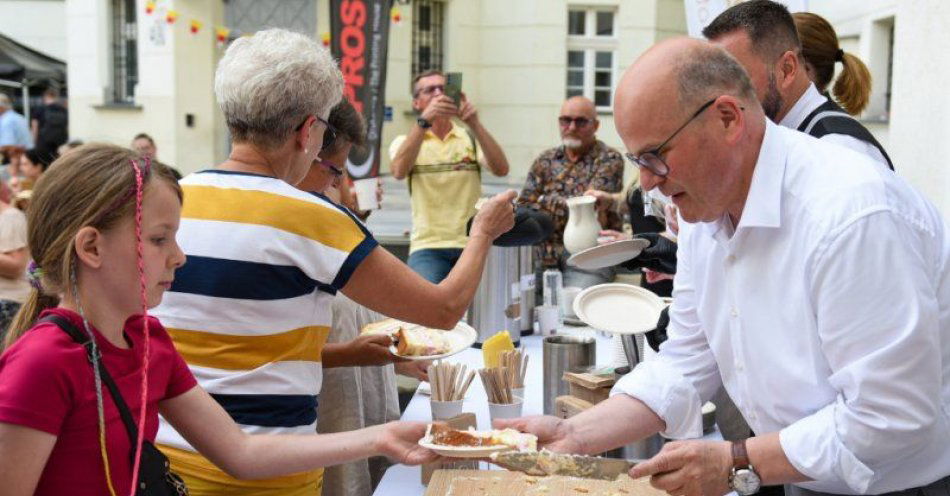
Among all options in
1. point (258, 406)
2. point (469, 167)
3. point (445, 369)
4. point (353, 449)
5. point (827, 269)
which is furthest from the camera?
point (469, 167)

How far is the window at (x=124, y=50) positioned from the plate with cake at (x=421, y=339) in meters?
14.1

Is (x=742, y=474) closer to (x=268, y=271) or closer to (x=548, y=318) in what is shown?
(x=268, y=271)

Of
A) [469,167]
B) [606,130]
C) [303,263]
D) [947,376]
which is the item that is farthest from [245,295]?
[606,130]

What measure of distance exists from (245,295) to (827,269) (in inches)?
40.2

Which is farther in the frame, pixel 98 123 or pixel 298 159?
pixel 98 123

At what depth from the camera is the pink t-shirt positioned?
4.29 feet

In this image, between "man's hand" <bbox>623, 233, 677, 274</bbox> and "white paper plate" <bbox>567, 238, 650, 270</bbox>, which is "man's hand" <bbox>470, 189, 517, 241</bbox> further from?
"man's hand" <bbox>623, 233, 677, 274</bbox>

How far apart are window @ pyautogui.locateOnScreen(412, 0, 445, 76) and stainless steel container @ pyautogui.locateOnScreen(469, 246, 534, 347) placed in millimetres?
12973

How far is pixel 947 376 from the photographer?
1529 mm

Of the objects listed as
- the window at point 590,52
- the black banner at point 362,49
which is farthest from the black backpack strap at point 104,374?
the window at point 590,52

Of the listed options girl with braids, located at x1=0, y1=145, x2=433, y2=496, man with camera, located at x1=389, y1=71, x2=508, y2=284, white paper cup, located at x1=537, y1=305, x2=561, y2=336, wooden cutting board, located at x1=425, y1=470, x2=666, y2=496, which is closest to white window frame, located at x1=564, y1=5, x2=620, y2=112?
man with camera, located at x1=389, y1=71, x2=508, y2=284

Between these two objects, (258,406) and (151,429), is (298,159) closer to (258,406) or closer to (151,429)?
(258,406)

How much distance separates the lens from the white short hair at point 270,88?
6.15ft

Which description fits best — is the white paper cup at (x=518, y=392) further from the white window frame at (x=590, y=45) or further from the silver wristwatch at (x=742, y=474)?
the white window frame at (x=590, y=45)
